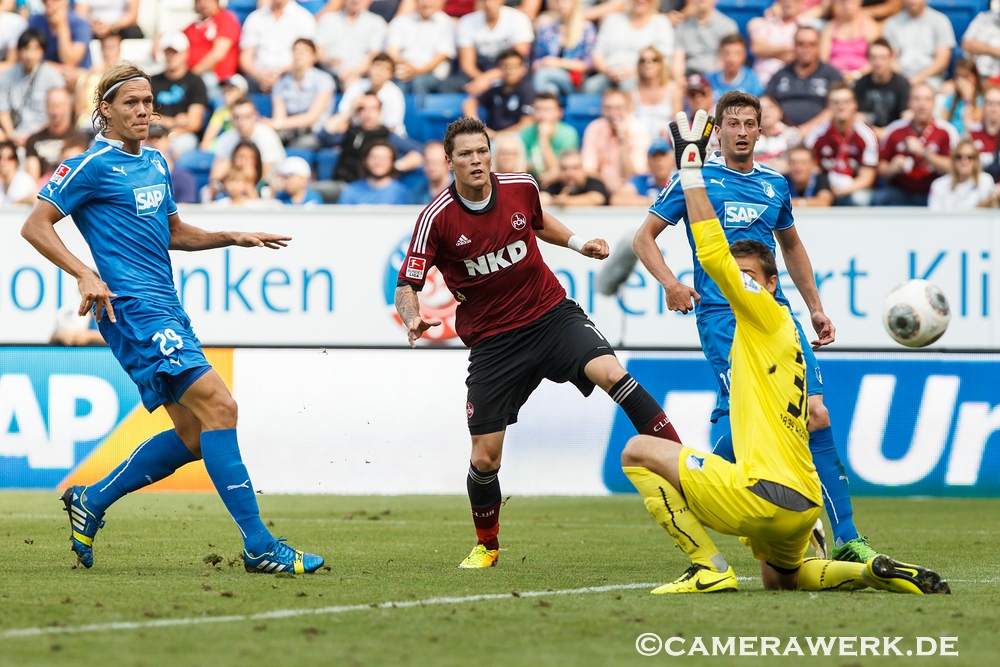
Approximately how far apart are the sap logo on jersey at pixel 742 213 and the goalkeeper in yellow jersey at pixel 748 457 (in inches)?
51.4

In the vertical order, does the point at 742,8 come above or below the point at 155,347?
above

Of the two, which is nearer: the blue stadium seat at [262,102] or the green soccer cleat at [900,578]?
the green soccer cleat at [900,578]

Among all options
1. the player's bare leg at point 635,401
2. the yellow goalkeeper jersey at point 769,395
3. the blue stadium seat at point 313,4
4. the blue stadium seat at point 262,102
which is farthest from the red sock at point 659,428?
the blue stadium seat at point 313,4

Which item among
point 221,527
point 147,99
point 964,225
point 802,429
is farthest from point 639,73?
point 802,429

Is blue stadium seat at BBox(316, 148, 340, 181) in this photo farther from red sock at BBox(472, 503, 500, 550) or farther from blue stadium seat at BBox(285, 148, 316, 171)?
red sock at BBox(472, 503, 500, 550)

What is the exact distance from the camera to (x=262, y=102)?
54.2ft

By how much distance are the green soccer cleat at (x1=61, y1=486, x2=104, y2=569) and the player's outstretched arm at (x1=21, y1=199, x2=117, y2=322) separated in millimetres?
997

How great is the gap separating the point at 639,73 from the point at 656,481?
10859 millimetres

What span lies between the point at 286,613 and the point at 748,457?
1893 mm

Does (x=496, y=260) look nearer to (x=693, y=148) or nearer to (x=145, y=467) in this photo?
(x=693, y=148)

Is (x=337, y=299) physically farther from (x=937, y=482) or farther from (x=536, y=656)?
(x=536, y=656)

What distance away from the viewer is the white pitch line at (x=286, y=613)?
4.36 m

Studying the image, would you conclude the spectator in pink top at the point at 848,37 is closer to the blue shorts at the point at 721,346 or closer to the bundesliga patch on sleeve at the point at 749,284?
the blue shorts at the point at 721,346

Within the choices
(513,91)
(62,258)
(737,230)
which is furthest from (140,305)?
(513,91)
